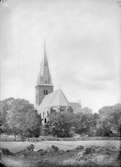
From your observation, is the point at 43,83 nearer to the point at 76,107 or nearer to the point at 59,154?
the point at 76,107

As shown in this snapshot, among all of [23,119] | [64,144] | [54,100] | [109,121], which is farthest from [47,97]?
[109,121]

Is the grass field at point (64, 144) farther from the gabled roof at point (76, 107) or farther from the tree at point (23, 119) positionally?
the gabled roof at point (76, 107)

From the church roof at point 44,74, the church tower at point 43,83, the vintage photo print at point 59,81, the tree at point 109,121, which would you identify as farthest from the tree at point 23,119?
the tree at point 109,121

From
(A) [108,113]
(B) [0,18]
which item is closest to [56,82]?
(A) [108,113]

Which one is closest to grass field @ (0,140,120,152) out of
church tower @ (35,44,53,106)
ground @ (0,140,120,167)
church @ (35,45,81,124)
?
ground @ (0,140,120,167)

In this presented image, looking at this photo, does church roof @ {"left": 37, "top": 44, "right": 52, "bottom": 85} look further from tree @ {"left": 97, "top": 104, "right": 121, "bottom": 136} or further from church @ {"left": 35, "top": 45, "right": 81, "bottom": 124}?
tree @ {"left": 97, "top": 104, "right": 121, "bottom": 136}
